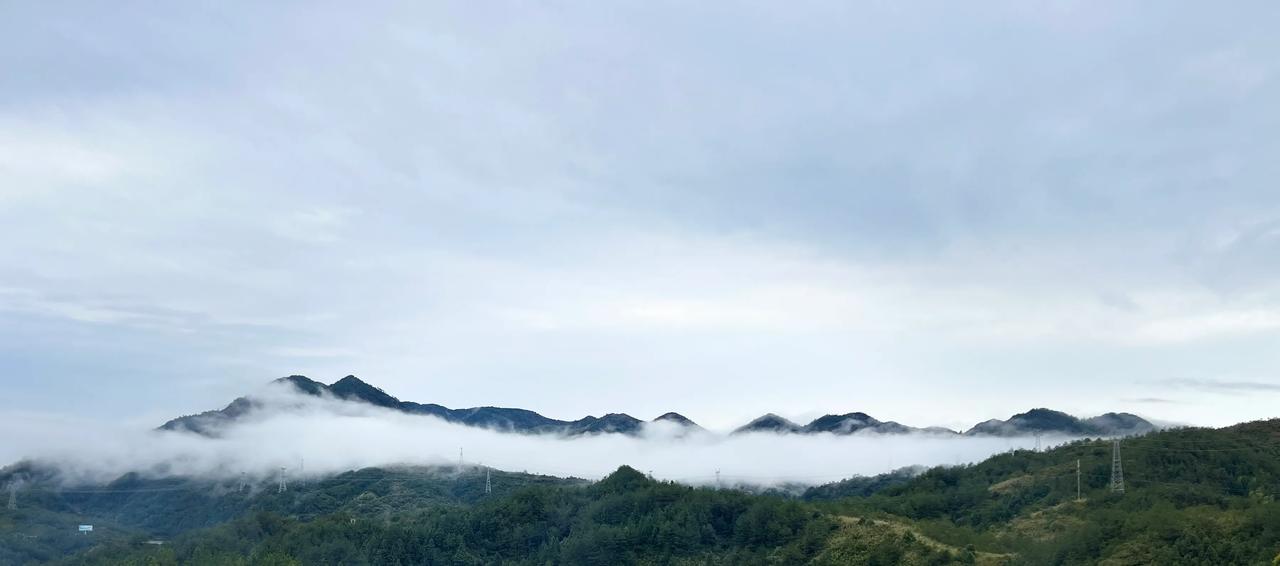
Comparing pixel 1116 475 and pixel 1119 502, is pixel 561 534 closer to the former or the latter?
pixel 1119 502

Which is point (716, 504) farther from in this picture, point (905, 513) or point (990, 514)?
point (990, 514)

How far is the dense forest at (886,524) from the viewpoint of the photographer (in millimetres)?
87812

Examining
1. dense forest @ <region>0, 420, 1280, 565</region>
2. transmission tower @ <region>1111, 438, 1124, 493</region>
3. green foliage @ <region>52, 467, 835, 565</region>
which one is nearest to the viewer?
Result: dense forest @ <region>0, 420, 1280, 565</region>

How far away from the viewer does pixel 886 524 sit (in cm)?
10594

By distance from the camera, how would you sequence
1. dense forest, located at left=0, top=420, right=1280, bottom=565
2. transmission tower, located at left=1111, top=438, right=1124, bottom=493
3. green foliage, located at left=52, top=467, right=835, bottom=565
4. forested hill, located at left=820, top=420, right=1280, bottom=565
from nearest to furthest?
forested hill, located at left=820, top=420, right=1280, bottom=565 → dense forest, located at left=0, top=420, right=1280, bottom=565 → transmission tower, located at left=1111, top=438, right=1124, bottom=493 → green foliage, located at left=52, top=467, right=835, bottom=565

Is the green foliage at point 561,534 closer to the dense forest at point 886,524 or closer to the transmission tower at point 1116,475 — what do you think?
the dense forest at point 886,524

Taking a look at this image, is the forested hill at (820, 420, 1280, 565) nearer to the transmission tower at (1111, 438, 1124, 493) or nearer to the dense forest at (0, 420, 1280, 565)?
the dense forest at (0, 420, 1280, 565)

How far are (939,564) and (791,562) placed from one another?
18125mm

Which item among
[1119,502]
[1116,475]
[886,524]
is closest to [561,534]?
[886,524]

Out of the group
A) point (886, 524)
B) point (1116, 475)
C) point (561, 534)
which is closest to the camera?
point (886, 524)

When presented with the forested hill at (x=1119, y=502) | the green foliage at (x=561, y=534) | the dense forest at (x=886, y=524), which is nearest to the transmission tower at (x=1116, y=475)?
the forested hill at (x=1119, y=502)

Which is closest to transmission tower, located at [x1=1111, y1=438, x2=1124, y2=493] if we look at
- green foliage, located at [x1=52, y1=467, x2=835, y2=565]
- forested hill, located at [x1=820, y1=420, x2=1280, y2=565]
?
forested hill, located at [x1=820, y1=420, x2=1280, y2=565]

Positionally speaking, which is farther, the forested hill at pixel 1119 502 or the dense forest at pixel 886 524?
the dense forest at pixel 886 524

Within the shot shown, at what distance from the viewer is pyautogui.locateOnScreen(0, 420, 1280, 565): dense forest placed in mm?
87812
